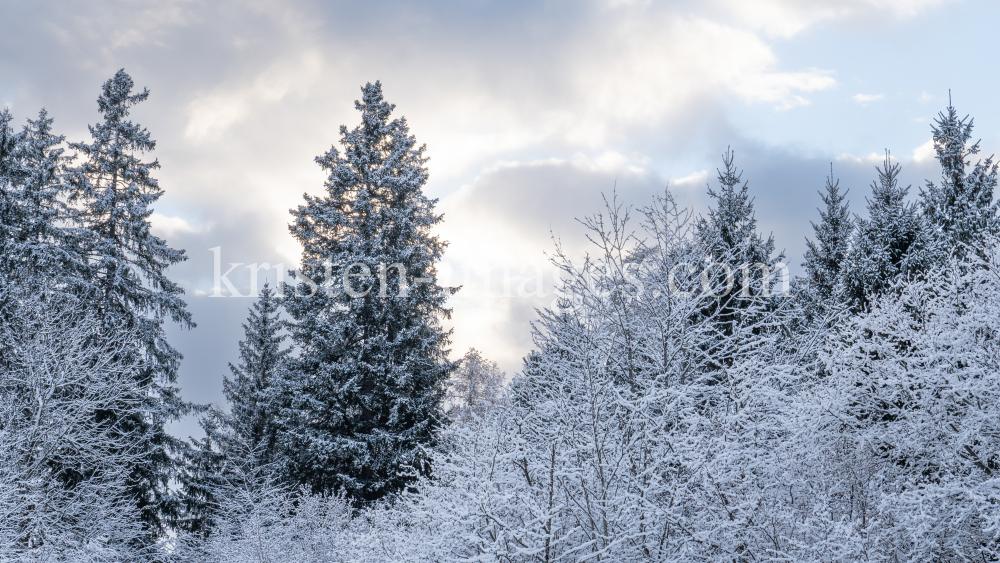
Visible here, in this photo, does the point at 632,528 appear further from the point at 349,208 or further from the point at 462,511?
the point at 349,208

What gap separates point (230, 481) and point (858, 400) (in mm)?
21258

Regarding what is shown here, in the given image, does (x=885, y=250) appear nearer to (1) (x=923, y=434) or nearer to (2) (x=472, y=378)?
(1) (x=923, y=434)

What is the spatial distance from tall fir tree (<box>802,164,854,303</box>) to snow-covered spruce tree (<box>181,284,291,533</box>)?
19.0 meters

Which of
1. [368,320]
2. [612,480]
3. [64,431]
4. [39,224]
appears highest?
[39,224]

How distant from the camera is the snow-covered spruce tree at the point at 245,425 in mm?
22609

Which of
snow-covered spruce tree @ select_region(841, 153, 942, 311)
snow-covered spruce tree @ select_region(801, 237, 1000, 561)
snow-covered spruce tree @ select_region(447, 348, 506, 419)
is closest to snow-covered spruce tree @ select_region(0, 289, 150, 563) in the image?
snow-covered spruce tree @ select_region(447, 348, 506, 419)

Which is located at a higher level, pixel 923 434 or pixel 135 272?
pixel 135 272

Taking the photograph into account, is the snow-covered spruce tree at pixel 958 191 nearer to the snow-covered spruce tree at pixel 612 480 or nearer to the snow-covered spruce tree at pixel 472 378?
the snow-covered spruce tree at pixel 612 480

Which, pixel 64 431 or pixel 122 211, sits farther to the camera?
pixel 122 211

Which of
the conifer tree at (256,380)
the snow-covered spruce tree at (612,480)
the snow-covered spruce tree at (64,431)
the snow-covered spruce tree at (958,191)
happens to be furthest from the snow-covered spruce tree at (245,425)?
the snow-covered spruce tree at (958,191)

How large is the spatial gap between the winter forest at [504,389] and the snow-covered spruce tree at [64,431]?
11 cm

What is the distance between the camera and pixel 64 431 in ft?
54.0

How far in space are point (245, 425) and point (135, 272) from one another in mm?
8775

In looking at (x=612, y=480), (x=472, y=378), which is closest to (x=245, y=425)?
(x=472, y=378)
